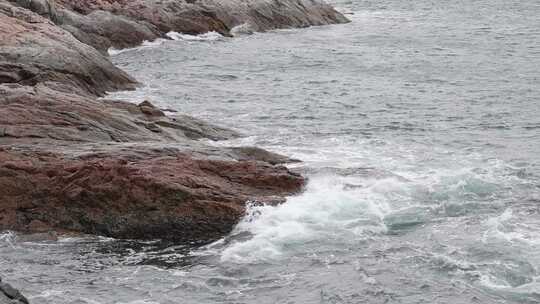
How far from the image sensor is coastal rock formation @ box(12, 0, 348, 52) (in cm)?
4256

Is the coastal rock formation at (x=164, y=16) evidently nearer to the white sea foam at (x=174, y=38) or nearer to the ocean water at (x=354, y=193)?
the white sea foam at (x=174, y=38)

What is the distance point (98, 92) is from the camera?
101 feet

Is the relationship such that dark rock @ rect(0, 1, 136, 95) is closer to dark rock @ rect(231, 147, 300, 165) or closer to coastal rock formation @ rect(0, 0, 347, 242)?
coastal rock formation @ rect(0, 0, 347, 242)

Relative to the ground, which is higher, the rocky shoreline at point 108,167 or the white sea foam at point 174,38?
the rocky shoreline at point 108,167

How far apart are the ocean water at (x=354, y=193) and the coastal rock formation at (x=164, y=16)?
2.17 metres

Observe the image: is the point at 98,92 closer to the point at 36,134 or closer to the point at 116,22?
the point at 36,134

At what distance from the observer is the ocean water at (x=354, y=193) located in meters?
15.4

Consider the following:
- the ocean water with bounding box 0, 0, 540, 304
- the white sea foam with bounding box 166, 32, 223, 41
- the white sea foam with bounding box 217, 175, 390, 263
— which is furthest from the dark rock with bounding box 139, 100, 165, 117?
the white sea foam with bounding box 166, 32, 223, 41

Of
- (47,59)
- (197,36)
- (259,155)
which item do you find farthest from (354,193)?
(197,36)

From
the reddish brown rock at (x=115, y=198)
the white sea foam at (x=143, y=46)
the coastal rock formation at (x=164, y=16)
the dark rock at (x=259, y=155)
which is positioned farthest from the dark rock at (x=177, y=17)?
the reddish brown rock at (x=115, y=198)

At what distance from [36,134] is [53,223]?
11.9 ft

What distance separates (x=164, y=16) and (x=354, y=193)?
32073 mm

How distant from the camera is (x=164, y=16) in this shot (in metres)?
49.5

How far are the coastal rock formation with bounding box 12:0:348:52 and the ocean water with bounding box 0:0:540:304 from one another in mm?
2165
